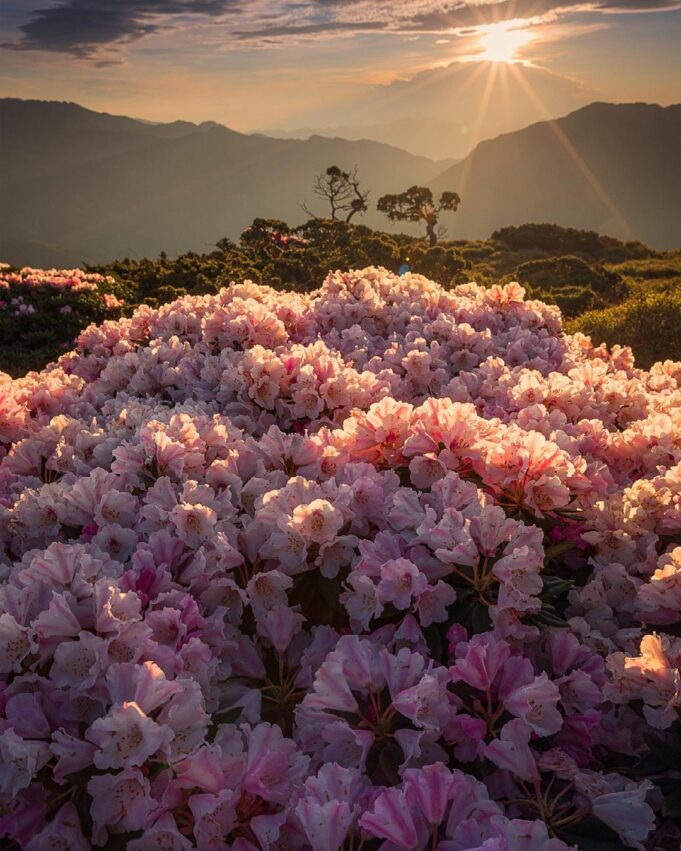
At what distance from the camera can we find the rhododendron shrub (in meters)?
1.89

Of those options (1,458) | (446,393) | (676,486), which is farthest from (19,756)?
(446,393)

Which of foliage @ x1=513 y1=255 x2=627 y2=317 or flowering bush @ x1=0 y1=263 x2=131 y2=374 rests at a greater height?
flowering bush @ x1=0 y1=263 x2=131 y2=374

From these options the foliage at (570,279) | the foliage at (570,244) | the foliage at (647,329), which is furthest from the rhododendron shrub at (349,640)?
the foliage at (570,244)

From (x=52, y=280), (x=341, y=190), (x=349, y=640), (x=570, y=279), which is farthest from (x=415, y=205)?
(x=349, y=640)

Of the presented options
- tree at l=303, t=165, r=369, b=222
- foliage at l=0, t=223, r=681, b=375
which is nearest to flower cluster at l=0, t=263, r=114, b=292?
foliage at l=0, t=223, r=681, b=375

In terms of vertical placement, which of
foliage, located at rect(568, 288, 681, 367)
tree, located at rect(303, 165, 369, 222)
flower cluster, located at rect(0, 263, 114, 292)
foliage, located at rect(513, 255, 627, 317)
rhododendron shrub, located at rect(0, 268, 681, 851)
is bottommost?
foliage, located at rect(513, 255, 627, 317)

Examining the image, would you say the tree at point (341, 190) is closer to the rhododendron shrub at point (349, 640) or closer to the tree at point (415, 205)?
the tree at point (415, 205)

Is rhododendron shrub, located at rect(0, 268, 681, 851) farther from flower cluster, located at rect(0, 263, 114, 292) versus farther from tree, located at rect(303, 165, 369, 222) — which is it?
tree, located at rect(303, 165, 369, 222)

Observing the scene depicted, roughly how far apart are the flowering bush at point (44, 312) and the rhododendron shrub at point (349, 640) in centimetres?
1235

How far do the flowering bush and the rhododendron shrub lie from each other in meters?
12.4

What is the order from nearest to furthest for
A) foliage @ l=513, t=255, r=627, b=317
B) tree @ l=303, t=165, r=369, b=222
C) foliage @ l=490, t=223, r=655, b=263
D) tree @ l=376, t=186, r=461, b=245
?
1. foliage @ l=513, t=255, r=627, b=317
2. tree @ l=303, t=165, r=369, b=222
3. foliage @ l=490, t=223, r=655, b=263
4. tree @ l=376, t=186, r=461, b=245

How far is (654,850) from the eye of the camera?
195 centimetres

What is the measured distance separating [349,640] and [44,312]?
15721 millimetres

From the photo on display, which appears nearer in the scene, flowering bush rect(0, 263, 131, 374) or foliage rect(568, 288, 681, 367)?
foliage rect(568, 288, 681, 367)
